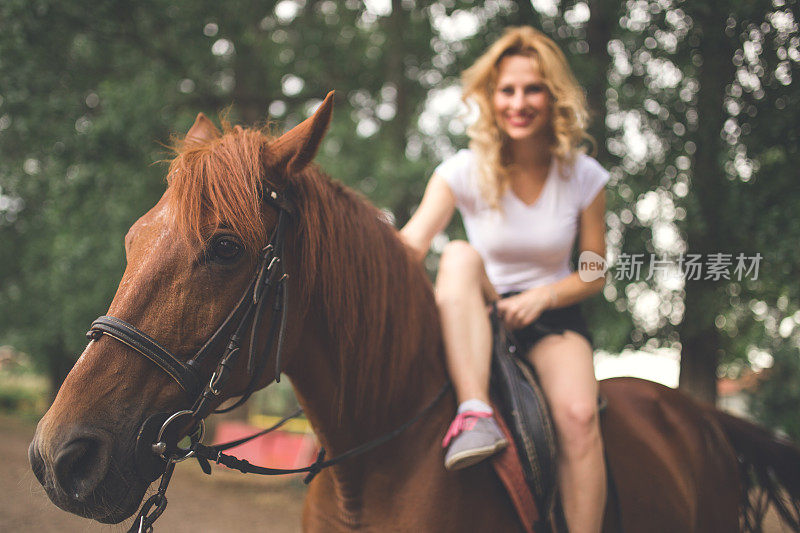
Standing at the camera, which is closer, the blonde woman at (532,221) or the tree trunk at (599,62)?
the blonde woman at (532,221)

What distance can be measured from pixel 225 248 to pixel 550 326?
1658mm

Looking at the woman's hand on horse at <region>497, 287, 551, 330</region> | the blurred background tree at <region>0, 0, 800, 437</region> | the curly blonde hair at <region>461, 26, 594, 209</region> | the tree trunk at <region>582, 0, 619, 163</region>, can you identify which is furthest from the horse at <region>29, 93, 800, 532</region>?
the tree trunk at <region>582, 0, 619, 163</region>

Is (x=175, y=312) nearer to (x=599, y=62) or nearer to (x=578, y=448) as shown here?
(x=578, y=448)

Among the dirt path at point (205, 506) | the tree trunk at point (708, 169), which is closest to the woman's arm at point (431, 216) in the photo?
the tree trunk at point (708, 169)

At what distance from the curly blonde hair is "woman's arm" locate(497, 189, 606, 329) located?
1.05 ft

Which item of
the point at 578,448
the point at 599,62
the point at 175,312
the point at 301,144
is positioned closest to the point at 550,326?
the point at 578,448

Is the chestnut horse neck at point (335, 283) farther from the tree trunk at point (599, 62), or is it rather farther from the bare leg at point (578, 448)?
the tree trunk at point (599, 62)

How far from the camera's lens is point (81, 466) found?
1352mm

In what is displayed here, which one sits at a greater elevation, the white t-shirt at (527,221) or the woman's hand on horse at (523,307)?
the white t-shirt at (527,221)

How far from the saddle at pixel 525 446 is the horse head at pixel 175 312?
0.89 metres

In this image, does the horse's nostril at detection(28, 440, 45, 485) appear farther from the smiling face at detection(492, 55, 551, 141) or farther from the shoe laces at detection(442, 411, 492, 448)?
the smiling face at detection(492, 55, 551, 141)

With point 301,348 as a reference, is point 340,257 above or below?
above

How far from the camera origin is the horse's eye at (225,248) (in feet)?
5.05

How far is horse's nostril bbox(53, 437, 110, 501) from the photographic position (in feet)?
4.28
